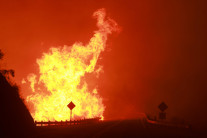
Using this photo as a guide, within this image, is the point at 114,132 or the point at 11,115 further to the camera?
the point at 114,132

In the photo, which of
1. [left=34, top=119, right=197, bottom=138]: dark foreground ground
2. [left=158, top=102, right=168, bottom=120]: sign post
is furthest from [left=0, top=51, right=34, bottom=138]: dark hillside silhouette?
[left=158, top=102, right=168, bottom=120]: sign post

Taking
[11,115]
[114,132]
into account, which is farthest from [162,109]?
[11,115]

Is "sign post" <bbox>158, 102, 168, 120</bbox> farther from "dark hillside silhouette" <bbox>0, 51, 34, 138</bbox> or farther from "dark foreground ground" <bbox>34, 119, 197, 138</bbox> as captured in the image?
"dark hillside silhouette" <bbox>0, 51, 34, 138</bbox>

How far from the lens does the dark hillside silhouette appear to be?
897 inches

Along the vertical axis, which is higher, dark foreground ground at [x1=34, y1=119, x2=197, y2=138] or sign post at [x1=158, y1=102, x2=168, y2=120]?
sign post at [x1=158, y1=102, x2=168, y2=120]

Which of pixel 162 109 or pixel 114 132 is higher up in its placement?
pixel 162 109

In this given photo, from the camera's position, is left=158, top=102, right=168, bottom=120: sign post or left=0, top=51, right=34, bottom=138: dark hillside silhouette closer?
left=0, top=51, right=34, bottom=138: dark hillside silhouette

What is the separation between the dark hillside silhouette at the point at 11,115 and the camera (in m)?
22.8

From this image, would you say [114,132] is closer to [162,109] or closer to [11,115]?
[11,115]

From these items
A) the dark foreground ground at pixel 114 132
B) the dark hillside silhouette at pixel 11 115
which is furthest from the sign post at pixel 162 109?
the dark hillside silhouette at pixel 11 115

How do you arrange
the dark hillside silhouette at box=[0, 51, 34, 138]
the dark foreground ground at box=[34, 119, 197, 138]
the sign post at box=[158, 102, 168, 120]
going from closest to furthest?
the dark hillside silhouette at box=[0, 51, 34, 138]
the dark foreground ground at box=[34, 119, 197, 138]
the sign post at box=[158, 102, 168, 120]

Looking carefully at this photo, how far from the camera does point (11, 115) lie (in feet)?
79.2

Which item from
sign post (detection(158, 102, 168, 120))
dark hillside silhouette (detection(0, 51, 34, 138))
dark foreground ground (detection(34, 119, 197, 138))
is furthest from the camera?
sign post (detection(158, 102, 168, 120))

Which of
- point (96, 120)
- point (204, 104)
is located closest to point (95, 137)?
point (96, 120)
